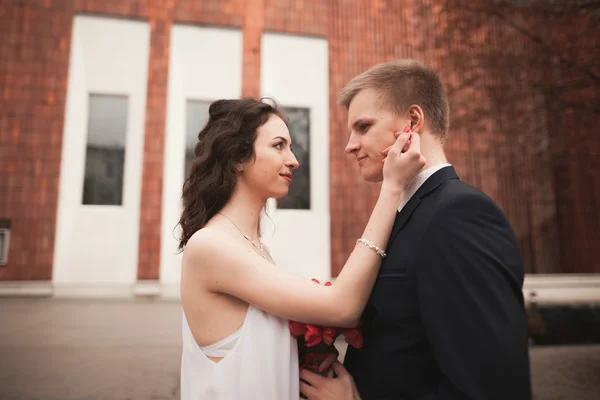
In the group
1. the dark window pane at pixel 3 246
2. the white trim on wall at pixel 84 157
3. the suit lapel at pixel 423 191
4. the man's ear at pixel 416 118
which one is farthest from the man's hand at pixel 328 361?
the dark window pane at pixel 3 246

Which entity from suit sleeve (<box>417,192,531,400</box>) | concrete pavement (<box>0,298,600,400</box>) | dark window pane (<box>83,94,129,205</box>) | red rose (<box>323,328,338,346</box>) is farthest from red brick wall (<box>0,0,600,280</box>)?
suit sleeve (<box>417,192,531,400</box>)

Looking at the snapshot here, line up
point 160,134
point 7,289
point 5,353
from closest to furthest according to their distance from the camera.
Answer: point 5,353
point 7,289
point 160,134

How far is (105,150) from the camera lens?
19.2 feet

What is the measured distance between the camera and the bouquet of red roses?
4.81 feet

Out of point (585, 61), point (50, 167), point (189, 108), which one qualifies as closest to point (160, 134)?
point (189, 108)

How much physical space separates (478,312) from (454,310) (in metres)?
0.06

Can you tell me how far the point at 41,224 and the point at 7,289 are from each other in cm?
92

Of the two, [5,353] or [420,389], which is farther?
[5,353]

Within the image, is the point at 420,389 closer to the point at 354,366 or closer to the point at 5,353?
the point at 354,366

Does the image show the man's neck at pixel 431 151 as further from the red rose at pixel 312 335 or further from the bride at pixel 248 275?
the red rose at pixel 312 335

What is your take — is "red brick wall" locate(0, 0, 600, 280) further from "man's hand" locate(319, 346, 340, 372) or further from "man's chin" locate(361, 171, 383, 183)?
"man's hand" locate(319, 346, 340, 372)

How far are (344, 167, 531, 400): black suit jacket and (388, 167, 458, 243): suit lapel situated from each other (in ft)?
0.13

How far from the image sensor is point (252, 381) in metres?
1.56

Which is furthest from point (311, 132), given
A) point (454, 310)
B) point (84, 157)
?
point (454, 310)
